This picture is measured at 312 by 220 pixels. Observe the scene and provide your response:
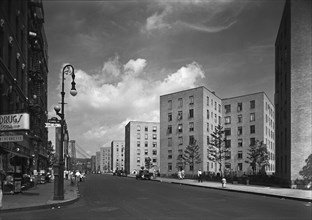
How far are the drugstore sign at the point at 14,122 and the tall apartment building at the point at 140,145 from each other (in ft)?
394

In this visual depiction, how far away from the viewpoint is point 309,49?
116 feet

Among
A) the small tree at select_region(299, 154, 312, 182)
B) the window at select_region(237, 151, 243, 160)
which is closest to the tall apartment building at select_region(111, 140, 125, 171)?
the window at select_region(237, 151, 243, 160)

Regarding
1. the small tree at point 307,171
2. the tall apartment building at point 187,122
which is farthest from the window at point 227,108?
the small tree at point 307,171

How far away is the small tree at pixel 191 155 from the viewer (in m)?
74.8

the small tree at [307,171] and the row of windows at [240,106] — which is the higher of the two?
the row of windows at [240,106]

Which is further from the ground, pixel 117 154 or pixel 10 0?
pixel 10 0

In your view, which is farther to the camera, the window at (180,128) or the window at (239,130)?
the window at (239,130)

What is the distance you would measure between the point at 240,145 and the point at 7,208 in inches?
3075

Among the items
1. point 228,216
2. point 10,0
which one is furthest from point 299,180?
point 10,0

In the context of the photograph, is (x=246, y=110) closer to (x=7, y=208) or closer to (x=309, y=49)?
(x=309, y=49)

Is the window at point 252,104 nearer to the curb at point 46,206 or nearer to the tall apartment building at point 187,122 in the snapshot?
the tall apartment building at point 187,122

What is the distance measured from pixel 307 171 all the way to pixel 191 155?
133ft

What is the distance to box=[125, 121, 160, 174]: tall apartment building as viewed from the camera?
136 m

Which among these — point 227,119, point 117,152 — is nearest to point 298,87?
point 227,119
